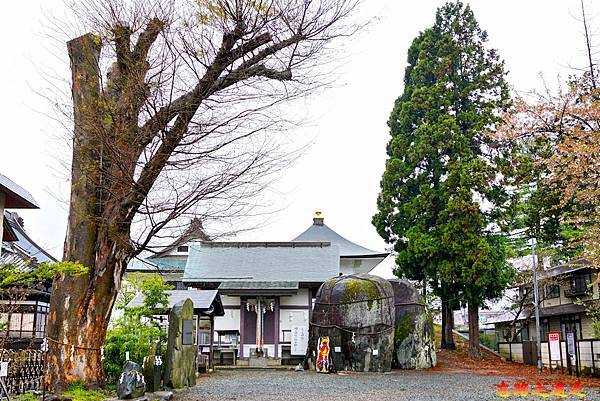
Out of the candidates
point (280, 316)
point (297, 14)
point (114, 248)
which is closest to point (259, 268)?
point (280, 316)

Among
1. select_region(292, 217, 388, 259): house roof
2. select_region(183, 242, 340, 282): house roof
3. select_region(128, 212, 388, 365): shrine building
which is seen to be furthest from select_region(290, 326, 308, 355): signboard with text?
select_region(292, 217, 388, 259): house roof

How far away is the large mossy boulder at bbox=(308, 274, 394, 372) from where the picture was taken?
1941cm

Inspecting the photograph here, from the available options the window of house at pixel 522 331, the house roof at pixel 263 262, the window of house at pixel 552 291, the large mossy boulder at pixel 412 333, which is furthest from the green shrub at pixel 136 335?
the window of house at pixel 522 331

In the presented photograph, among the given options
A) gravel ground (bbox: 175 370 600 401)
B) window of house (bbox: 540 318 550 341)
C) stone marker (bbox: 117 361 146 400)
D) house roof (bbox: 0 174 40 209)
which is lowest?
gravel ground (bbox: 175 370 600 401)

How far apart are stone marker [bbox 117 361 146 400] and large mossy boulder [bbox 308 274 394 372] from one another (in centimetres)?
1038

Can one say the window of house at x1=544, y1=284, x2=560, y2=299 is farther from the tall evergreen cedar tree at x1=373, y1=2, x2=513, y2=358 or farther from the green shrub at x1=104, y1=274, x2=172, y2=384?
the green shrub at x1=104, y1=274, x2=172, y2=384

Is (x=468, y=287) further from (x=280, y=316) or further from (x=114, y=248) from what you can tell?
(x=114, y=248)

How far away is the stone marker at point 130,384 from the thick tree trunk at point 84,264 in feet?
2.51

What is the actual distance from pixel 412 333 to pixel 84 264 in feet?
Answer: 44.9

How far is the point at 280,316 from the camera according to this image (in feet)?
81.5

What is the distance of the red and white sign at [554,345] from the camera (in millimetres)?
18156

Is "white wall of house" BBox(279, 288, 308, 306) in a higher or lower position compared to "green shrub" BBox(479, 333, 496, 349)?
higher

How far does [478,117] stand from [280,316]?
1164 centimetres

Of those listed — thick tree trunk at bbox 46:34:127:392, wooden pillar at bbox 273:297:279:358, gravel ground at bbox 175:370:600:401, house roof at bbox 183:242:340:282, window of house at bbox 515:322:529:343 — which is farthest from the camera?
window of house at bbox 515:322:529:343
